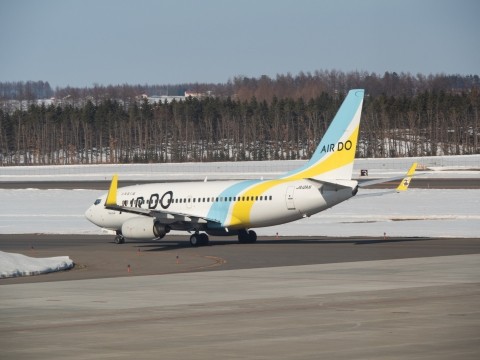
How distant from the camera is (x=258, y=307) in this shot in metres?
28.8

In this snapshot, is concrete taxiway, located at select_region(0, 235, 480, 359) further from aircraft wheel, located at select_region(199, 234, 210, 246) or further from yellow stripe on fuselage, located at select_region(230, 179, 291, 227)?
aircraft wheel, located at select_region(199, 234, 210, 246)

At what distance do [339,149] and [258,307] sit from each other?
2609cm

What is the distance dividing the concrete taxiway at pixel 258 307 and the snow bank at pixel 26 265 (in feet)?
2.93

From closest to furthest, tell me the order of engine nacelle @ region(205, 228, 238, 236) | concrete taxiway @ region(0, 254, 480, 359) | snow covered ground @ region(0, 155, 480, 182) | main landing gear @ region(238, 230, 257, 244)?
concrete taxiway @ region(0, 254, 480, 359) < engine nacelle @ region(205, 228, 238, 236) < main landing gear @ region(238, 230, 257, 244) < snow covered ground @ region(0, 155, 480, 182)

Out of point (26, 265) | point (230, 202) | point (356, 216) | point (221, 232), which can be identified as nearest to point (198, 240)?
point (221, 232)

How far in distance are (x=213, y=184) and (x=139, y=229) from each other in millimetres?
5055

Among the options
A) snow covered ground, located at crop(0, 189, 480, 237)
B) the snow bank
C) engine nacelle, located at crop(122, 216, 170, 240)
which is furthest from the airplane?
the snow bank

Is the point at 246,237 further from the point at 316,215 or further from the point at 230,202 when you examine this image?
the point at 316,215

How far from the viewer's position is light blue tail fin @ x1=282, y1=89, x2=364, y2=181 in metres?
53.6

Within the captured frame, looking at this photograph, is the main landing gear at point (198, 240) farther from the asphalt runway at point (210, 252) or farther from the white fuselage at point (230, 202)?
the white fuselage at point (230, 202)

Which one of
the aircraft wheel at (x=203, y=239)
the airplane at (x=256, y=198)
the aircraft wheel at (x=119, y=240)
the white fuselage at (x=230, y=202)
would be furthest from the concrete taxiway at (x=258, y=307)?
the aircraft wheel at (x=119, y=240)

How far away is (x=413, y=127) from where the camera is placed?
19000 centimetres

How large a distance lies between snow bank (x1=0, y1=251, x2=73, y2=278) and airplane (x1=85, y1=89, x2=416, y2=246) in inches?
497

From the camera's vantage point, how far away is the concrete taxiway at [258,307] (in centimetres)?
2184
